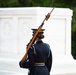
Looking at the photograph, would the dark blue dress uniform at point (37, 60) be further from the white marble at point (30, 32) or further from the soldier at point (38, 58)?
the white marble at point (30, 32)

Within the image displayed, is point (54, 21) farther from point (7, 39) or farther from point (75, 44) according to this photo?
point (75, 44)

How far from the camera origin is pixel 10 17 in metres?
12.3

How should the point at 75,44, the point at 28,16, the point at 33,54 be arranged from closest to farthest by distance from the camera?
the point at 33,54 → the point at 28,16 → the point at 75,44

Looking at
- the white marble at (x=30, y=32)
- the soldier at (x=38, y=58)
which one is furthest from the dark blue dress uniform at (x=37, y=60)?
the white marble at (x=30, y=32)

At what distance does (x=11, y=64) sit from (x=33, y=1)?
21.4 ft

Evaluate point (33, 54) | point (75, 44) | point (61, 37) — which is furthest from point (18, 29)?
point (75, 44)

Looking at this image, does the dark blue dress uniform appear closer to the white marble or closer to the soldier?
the soldier

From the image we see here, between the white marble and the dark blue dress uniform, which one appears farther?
the white marble

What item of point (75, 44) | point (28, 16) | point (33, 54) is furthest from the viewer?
point (75, 44)

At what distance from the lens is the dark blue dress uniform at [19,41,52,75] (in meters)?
8.00

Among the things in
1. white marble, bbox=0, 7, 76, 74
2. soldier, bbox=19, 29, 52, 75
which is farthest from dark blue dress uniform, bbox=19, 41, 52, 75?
white marble, bbox=0, 7, 76, 74

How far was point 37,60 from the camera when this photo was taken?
8102mm

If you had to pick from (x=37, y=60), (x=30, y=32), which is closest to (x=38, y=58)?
(x=37, y=60)

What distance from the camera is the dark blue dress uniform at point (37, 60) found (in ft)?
26.2
